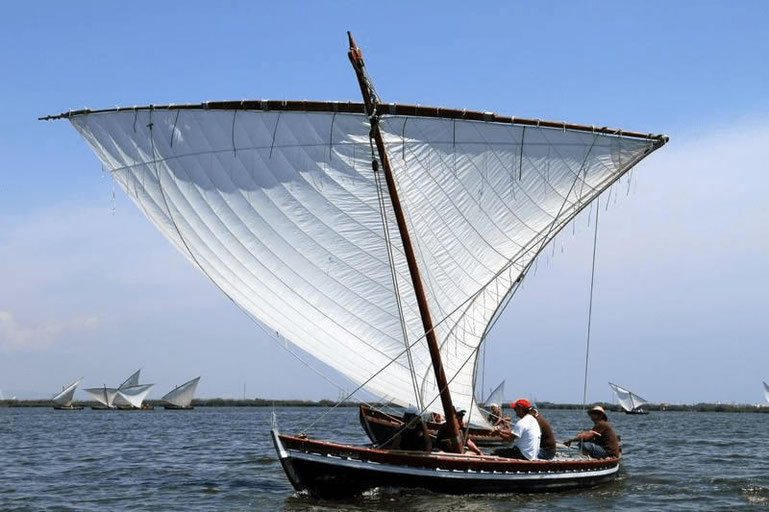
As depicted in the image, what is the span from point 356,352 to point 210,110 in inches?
253

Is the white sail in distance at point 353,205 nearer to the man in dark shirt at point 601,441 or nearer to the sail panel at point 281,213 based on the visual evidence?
the sail panel at point 281,213

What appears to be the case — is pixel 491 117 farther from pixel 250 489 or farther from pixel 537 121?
pixel 250 489

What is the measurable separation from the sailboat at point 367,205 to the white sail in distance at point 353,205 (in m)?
Result: 0.03

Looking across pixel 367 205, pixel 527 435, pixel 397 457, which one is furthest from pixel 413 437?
pixel 367 205

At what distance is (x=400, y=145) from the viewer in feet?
67.3

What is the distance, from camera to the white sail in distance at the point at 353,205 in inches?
796

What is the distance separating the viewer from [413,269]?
1988 centimetres

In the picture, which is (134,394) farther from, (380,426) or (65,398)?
(380,426)

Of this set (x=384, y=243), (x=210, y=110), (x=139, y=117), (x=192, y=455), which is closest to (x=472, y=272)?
(x=384, y=243)

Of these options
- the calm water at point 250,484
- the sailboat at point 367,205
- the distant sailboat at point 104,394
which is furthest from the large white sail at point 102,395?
the sailboat at point 367,205

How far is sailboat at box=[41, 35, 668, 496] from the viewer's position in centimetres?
2017

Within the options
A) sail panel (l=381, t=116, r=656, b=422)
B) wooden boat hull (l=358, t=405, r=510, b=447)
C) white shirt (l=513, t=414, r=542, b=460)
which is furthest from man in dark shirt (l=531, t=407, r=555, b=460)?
wooden boat hull (l=358, t=405, r=510, b=447)

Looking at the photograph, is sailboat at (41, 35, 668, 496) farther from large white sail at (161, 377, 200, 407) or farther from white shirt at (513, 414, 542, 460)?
large white sail at (161, 377, 200, 407)

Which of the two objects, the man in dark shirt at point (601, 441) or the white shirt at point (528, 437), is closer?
the white shirt at point (528, 437)
